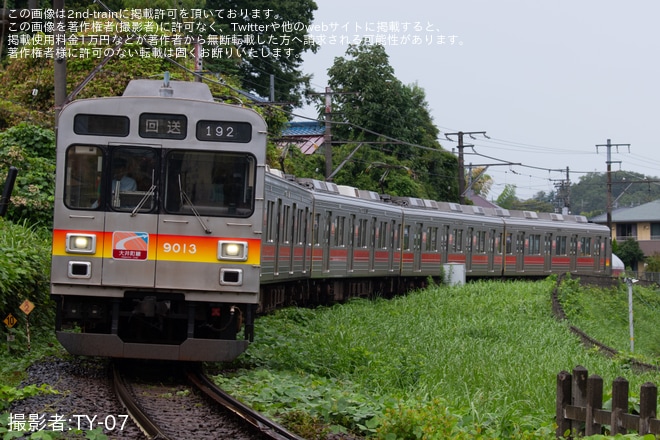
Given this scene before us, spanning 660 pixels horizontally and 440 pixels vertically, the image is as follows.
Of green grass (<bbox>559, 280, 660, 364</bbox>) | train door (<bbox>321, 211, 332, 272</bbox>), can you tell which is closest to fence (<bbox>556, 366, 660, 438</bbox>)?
green grass (<bbox>559, 280, 660, 364</bbox>)

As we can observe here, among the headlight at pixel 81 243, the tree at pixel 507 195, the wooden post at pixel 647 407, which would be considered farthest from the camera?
the tree at pixel 507 195

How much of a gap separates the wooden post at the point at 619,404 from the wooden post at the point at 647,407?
8.0 inches

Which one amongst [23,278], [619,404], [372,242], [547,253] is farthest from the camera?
[547,253]

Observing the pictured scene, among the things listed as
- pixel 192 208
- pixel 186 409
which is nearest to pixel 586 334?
pixel 192 208

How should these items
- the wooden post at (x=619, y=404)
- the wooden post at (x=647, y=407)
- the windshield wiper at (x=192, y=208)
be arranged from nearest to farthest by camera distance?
the wooden post at (x=647, y=407) → the wooden post at (x=619, y=404) → the windshield wiper at (x=192, y=208)

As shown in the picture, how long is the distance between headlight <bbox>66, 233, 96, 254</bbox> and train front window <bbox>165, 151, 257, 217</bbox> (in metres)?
0.89

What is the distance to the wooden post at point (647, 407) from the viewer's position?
6902 millimetres

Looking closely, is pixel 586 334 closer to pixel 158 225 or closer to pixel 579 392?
pixel 158 225

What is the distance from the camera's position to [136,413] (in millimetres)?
7812

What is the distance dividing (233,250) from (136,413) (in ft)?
8.57

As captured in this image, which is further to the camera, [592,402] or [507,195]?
[507,195]

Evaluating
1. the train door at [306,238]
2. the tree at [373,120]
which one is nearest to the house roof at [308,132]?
the tree at [373,120]

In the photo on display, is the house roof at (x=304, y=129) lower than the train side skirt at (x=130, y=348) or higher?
higher

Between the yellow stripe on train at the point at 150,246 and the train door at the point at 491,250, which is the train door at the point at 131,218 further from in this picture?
the train door at the point at 491,250
